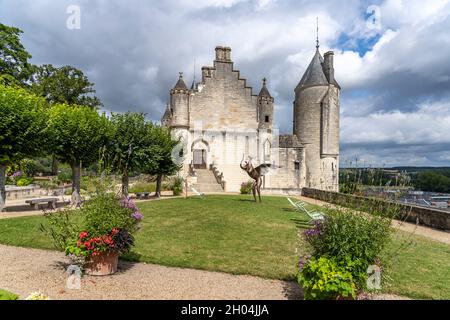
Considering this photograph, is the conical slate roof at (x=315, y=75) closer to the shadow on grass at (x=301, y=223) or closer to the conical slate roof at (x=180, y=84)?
the conical slate roof at (x=180, y=84)

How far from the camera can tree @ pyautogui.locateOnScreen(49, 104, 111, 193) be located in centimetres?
1553

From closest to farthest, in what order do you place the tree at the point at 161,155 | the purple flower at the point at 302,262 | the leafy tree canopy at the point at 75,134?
the purple flower at the point at 302,262 < the leafy tree canopy at the point at 75,134 < the tree at the point at 161,155

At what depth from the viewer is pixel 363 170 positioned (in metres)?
6.29

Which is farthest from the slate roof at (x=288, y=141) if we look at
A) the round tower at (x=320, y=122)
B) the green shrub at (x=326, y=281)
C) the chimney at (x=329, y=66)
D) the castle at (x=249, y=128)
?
the green shrub at (x=326, y=281)

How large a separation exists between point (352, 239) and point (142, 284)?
353 cm

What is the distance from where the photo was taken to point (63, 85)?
119 feet

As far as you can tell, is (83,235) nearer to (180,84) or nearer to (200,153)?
(180,84)

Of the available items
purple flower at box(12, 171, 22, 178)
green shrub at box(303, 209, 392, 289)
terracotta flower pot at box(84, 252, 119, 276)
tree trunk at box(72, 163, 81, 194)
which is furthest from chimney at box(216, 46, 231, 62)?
green shrub at box(303, 209, 392, 289)

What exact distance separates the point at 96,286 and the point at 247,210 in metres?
10.0

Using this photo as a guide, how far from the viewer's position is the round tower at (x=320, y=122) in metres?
31.7

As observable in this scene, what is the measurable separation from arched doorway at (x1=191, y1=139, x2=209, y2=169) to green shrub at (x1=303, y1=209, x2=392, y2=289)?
90.0 ft

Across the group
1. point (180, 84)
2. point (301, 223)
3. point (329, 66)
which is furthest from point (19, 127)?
point (329, 66)

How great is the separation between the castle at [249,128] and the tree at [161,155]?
8513 millimetres

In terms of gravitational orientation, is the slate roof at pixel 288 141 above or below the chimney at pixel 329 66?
below
